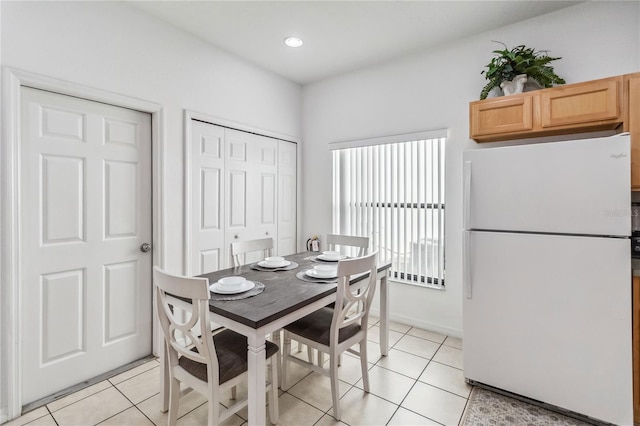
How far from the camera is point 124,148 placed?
2312 mm

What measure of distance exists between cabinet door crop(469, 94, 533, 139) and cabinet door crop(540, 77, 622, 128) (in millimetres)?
94

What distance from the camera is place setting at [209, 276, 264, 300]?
1.65m

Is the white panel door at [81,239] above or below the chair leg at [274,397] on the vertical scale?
above

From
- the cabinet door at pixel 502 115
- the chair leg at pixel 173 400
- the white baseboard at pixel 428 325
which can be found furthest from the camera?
the white baseboard at pixel 428 325

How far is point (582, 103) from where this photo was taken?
6.55 ft

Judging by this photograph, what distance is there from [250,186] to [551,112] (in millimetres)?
2659

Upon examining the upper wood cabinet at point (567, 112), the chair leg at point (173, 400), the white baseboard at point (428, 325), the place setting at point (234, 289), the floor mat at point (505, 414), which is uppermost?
the upper wood cabinet at point (567, 112)

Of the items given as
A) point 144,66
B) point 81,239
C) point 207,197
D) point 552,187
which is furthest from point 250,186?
point 552,187

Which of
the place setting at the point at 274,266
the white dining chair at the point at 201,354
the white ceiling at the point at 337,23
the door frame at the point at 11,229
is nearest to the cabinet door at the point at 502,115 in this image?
the white ceiling at the point at 337,23

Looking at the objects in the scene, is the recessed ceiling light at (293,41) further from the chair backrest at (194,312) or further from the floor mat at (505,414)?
the floor mat at (505,414)

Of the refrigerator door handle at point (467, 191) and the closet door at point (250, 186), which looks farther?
the closet door at point (250, 186)

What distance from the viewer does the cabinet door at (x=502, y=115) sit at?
2.18 meters

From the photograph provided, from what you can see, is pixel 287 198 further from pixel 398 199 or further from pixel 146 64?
pixel 146 64

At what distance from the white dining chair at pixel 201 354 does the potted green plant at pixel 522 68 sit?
2541mm
